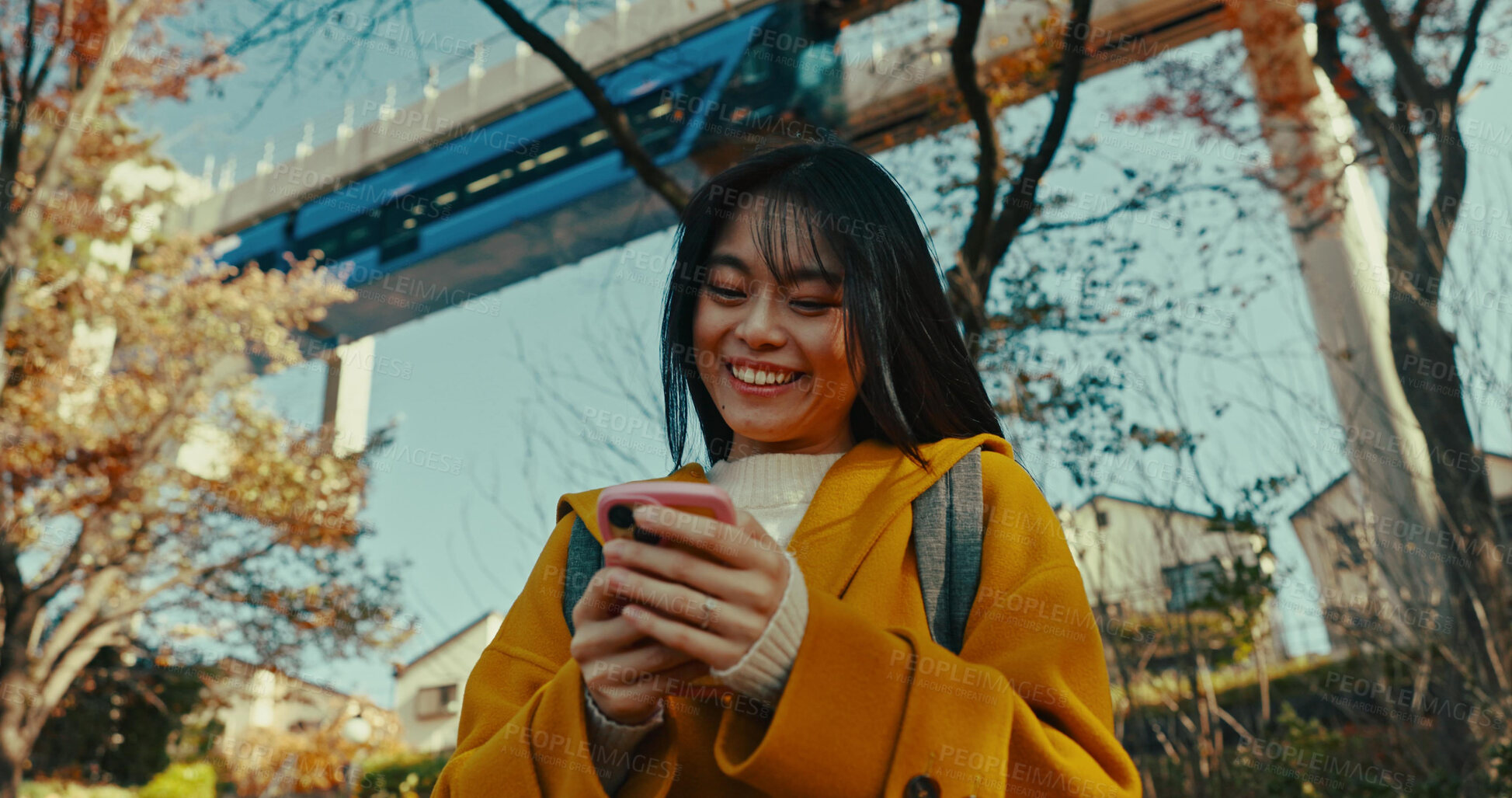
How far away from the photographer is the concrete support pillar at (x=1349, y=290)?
5.40m

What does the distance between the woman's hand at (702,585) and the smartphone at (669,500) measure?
0.01 meters

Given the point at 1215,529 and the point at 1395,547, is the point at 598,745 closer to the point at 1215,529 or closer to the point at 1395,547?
the point at 1215,529

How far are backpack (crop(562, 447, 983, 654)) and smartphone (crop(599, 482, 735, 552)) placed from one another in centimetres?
36

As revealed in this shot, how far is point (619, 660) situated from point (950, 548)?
0.50 metres

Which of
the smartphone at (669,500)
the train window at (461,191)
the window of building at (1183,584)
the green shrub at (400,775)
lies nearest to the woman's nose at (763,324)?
the smartphone at (669,500)

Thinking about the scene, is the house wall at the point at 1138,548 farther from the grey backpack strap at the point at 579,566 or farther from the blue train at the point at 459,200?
the blue train at the point at 459,200

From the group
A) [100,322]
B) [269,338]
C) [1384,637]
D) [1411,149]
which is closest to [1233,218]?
[1411,149]

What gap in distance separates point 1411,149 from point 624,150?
457 cm

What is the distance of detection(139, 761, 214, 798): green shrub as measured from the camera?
1425cm

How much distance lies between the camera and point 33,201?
22.0 ft

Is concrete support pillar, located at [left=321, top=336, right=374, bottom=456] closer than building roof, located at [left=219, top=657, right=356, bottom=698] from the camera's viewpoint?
No

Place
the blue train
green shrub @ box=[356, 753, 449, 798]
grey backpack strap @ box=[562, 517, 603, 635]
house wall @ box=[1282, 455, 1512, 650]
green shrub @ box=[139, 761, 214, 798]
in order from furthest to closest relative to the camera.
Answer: green shrub @ box=[139, 761, 214, 798] → the blue train → green shrub @ box=[356, 753, 449, 798] → house wall @ box=[1282, 455, 1512, 650] → grey backpack strap @ box=[562, 517, 603, 635]

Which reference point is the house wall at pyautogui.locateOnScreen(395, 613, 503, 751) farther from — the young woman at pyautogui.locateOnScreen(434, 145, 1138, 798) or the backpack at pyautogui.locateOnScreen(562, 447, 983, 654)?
the backpack at pyautogui.locateOnScreen(562, 447, 983, 654)

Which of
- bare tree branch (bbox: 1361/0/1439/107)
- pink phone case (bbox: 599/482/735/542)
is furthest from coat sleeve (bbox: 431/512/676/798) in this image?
bare tree branch (bbox: 1361/0/1439/107)
